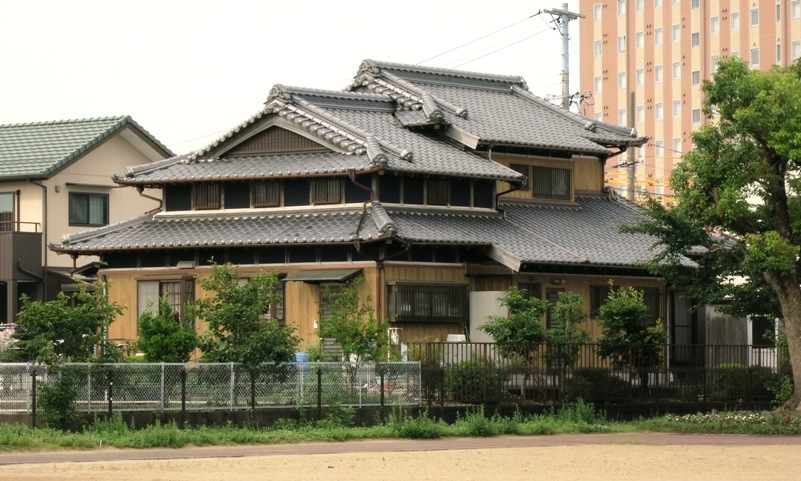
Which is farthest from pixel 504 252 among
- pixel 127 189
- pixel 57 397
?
pixel 127 189

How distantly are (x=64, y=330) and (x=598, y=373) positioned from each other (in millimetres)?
13756

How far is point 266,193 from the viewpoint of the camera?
44000 millimetres

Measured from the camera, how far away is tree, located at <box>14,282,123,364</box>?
31.3m

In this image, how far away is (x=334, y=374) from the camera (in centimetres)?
3388

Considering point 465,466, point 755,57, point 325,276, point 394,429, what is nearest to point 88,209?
point 325,276

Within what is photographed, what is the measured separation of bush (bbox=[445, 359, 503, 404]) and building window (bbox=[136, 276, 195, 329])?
1059cm

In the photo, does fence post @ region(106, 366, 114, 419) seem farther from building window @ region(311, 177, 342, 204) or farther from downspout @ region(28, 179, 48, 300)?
downspout @ region(28, 179, 48, 300)

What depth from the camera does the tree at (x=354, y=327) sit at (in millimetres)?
35781

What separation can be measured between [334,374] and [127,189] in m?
25.9

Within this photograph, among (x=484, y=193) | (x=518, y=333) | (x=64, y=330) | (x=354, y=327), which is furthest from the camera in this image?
(x=484, y=193)

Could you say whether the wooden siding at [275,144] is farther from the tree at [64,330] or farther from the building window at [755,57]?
the building window at [755,57]

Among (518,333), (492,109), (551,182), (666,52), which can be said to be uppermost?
(666,52)

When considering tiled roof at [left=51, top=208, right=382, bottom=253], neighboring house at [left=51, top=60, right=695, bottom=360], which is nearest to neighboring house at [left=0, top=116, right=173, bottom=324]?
tiled roof at [left=51, top=208, right=382, bottom=253]

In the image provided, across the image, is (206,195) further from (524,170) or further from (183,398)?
(183,398)
